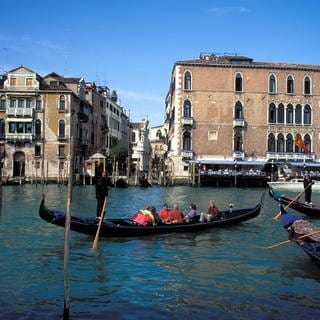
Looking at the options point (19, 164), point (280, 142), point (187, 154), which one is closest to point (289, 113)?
point (280, 142)

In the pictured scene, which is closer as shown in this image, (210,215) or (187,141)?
(210,215)

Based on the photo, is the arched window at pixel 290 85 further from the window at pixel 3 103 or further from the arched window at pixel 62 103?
the window at pixel 3 103

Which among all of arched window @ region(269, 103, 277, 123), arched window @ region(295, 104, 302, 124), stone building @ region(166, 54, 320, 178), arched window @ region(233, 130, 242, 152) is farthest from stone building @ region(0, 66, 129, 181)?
arched window @ region(295, 104, 302, 124)

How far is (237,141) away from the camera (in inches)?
1176

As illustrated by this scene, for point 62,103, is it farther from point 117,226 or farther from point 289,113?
point 117,226

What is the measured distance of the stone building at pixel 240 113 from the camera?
29.7m

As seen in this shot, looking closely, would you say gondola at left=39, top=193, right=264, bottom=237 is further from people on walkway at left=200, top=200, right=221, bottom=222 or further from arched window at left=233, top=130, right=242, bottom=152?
arched window at left=233, top=130, right=242, bottom=152

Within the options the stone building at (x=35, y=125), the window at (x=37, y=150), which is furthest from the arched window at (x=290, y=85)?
the window at (x=37, y=150)

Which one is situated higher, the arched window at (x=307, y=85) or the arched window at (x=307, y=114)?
the arched window at (x=307, y=85)

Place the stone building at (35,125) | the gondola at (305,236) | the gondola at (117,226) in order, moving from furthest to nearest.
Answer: the stone building at (35,125), the gondola at (117,226), the gondola at (305,236)

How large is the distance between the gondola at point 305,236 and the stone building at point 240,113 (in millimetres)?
22278

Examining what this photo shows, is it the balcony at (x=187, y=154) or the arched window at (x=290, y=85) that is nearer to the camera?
the balcony at (x=187, y=154)

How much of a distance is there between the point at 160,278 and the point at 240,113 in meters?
25.1

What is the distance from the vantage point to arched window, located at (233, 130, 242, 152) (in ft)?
97.7
